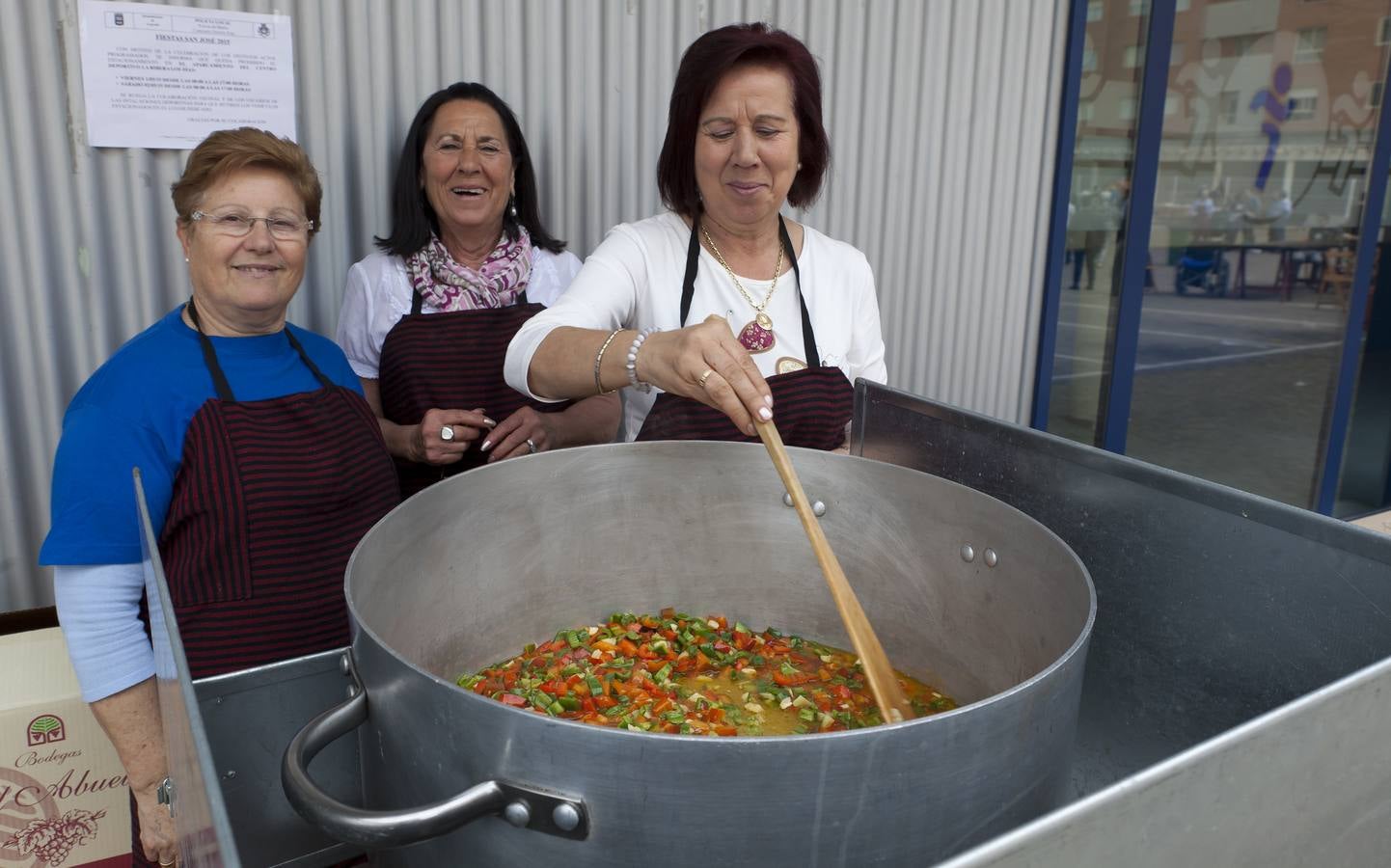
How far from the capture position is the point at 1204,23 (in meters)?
3.92

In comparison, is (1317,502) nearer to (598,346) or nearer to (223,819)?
(598,346)

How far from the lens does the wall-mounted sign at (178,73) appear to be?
1.86 metres

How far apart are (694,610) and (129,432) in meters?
0.84

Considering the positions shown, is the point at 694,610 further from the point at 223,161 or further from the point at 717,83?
the point at 223,161

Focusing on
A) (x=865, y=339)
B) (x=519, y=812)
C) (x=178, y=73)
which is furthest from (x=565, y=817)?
(x=178, y=73)

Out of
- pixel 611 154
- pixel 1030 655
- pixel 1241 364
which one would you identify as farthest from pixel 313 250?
pixel 1241 364

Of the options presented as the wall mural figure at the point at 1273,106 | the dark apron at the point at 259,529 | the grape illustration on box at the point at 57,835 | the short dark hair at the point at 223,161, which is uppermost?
the wall mural figure at the point at 1273,106

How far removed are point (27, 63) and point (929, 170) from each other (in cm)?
238

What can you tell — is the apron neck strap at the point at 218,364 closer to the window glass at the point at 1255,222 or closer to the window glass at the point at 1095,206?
the window glass at the point at 1095,206

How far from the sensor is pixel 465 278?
204cm

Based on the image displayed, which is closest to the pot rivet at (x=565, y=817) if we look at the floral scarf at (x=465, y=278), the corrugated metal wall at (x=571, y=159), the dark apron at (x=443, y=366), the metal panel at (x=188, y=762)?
the metal panel at (x=188, y=762)

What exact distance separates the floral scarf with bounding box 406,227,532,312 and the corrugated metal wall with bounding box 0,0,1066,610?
0.28 metres

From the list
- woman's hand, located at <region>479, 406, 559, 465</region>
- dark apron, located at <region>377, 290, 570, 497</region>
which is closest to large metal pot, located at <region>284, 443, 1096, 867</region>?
woman's hand, located at <region>479, 406, 559, 465</region>

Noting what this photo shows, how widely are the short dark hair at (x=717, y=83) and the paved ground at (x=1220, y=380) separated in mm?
2096
